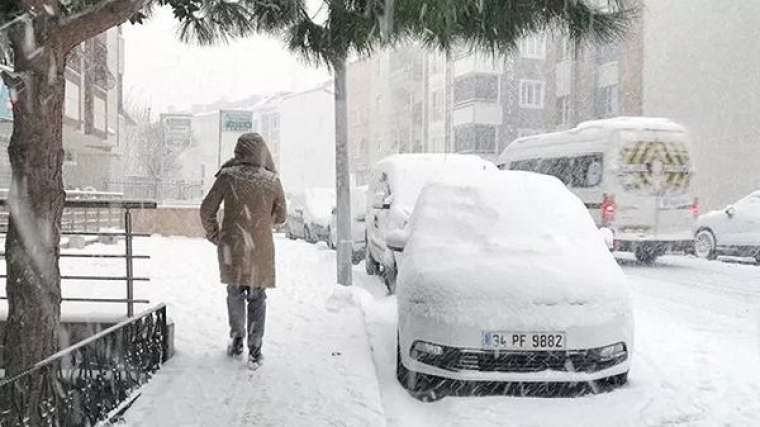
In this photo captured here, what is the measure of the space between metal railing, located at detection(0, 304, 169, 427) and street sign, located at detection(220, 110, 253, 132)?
39.8 ft

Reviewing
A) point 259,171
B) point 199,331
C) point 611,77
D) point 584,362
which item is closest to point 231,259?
point 259,171

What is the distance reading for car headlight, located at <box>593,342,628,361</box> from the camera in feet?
16.8

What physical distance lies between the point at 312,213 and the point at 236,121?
13.0 ft

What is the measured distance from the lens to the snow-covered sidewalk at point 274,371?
177 inches

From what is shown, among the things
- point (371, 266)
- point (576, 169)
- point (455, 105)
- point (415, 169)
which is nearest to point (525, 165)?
point (576, 169)

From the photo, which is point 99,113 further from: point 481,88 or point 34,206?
point 481,88

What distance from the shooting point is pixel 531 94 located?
127 feet

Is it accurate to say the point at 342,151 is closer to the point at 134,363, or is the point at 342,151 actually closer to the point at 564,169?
the point at 134,363

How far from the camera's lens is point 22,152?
380 centimetres

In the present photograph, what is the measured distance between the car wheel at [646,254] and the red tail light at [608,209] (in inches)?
33.2

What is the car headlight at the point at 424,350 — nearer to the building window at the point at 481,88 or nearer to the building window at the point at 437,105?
the building window at the point at 481,88

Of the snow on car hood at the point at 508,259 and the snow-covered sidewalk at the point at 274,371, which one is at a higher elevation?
the snow on car hood at the point at 508,259

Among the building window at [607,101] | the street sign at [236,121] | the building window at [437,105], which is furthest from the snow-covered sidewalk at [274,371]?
the building window at [437,105]

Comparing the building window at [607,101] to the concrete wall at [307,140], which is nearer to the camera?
the building window at [607,101]
